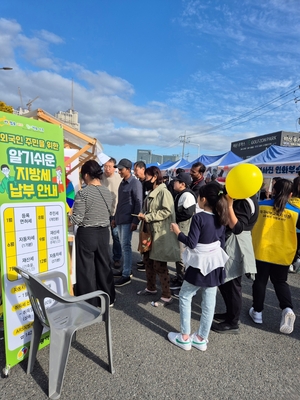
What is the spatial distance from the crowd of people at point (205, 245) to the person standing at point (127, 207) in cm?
6

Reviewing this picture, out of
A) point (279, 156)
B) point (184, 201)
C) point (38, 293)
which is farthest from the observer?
point (279, 156)

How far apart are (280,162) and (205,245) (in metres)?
5.68

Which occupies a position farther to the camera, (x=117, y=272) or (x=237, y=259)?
(x=117, y=272)

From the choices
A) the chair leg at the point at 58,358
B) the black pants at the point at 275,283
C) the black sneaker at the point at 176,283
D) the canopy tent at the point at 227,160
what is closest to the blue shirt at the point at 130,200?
the black sneaker at the point at 176,283

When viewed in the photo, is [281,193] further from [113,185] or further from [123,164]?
[113,185]

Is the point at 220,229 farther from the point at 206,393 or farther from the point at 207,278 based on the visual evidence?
the point at 206,393

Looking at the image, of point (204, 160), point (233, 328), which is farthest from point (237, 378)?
point (204, 160)

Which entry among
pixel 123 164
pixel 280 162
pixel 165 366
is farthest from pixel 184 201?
pixel 280 162

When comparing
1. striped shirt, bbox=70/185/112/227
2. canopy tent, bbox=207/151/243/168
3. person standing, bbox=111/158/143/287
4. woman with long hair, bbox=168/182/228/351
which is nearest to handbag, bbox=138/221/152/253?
person standing, bbox=111/158/143/287

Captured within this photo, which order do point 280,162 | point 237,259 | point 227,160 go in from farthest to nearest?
point 227,160 < point 280,162 < point 237,259

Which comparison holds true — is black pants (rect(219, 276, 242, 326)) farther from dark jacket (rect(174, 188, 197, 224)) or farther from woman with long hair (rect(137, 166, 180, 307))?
dark jacket (rect(174, 188, 197, 224))

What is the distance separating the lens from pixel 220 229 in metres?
2.32

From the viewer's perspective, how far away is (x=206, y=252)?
2.28 metres

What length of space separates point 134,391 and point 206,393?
560 millimetres
